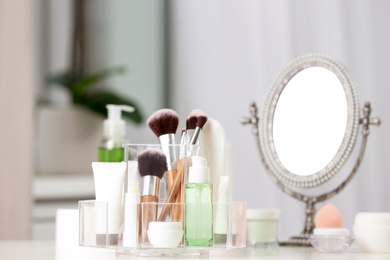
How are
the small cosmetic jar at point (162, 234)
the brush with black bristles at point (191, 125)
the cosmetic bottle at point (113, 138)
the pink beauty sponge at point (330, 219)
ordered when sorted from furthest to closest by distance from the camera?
the cosmetic bottle at point (113, 138), the pink beauty sponge at point (330, 219), the brush with black bristles at point (191, 125), the small cosmetic jar at point (162, 234)

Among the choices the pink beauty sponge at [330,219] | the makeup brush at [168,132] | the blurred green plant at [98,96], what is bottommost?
the pink beauty sponge at [330,219]

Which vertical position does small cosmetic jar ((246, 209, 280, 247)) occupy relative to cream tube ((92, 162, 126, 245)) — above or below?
below

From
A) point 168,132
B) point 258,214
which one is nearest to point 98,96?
point 258,214

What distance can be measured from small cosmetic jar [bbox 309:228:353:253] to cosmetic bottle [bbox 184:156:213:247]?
0.67ft

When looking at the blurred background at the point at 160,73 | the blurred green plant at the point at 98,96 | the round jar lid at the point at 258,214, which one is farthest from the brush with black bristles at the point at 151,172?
the blurred green plant at the point at 98,96

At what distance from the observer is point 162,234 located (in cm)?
88

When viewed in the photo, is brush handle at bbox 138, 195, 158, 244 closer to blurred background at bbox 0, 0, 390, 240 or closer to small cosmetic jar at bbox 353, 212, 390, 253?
small cosmetic jar at bbox 353, 212, 390, 253

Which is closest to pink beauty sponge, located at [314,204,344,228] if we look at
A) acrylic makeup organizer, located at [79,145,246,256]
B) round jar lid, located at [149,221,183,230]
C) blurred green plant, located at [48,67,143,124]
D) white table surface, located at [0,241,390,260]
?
white table surface, located at [0,241,390,260]

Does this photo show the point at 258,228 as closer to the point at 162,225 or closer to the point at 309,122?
the point at 309,122

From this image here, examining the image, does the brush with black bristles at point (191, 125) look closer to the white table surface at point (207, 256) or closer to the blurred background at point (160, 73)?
the white table surface at point (207, 256)

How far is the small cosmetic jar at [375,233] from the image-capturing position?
1.03 m

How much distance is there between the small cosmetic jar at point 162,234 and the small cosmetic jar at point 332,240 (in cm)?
25

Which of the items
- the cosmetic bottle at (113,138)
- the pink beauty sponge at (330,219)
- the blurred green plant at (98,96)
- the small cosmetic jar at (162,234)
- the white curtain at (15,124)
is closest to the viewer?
the small cosmetic jar at (162,234)

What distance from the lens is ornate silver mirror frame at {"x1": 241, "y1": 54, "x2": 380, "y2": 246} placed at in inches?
44.3
